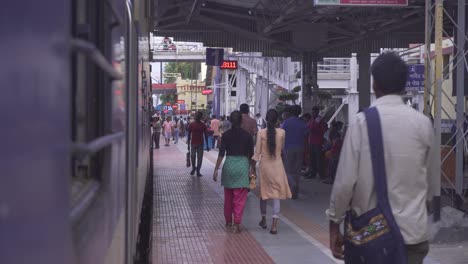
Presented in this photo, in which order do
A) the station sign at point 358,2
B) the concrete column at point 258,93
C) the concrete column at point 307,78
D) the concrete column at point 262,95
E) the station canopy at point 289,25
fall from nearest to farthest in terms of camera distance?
the station sign at point 358,2
the station canopy at point 289,25
the concrete column at point 307,78
the concrete column at point 262,95
the concrete column at point 258,93

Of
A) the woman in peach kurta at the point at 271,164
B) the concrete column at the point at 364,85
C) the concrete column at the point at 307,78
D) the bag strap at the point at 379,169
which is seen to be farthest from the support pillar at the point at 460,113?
the concrete column at the point at 364,85

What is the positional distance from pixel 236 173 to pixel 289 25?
983 centimetres

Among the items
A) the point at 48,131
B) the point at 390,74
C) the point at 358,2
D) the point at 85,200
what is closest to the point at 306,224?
the point at 358,2

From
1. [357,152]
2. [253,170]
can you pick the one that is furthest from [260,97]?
[357,152]

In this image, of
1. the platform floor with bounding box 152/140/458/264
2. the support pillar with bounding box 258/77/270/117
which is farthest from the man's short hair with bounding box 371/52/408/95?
the support pillar with bounding box 258/77/270/117

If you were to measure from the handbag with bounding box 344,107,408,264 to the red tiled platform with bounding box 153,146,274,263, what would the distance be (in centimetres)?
448

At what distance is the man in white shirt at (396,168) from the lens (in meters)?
3.62

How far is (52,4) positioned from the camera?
160 cm

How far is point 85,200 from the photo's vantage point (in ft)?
6.68

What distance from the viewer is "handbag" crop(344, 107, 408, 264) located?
140 inches

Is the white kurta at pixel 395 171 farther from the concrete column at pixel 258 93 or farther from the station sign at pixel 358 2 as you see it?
the concrete column at pixel 258 93

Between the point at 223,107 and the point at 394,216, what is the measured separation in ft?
188

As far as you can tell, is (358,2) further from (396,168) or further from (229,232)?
(396,168)

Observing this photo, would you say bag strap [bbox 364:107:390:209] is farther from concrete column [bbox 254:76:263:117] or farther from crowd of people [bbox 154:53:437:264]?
concrete column [bbox 254:76:263:117]
